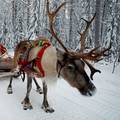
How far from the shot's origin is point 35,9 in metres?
27.3

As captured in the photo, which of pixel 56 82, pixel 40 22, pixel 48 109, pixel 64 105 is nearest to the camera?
pixel 56 82

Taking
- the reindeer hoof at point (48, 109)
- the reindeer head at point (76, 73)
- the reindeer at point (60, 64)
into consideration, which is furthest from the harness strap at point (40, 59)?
the reindeer hoof at point (48, 109)

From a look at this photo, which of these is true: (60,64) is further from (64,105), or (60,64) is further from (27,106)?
(64,105)

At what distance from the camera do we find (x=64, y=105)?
6.54 meters

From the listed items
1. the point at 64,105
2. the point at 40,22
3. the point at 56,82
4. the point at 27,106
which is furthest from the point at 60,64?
the point at 40,22

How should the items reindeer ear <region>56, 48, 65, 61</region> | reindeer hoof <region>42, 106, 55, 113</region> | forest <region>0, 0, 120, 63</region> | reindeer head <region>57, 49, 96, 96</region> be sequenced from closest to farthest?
reindeer head <region>57, 49, 96, 96</region> < reindeer ear <region>56, 48, 65, 61</region> < reindeer hoof <region>42, 106, 55, 113</region> < forest <region>0, 0, 120, 63</region>

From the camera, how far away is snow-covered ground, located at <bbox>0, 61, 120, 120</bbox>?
19.2 ft

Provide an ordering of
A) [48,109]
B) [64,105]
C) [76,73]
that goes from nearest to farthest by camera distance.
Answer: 1. [76,73]
2. [48,109]
3. [64,105]

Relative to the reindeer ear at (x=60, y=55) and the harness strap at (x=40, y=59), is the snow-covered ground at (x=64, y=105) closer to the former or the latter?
the harness strap at (x=40, y=59)

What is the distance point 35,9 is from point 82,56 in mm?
22898

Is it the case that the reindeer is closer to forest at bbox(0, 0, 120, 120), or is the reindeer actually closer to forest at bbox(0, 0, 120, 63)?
forest at bbox(0, 0, 120, 120)

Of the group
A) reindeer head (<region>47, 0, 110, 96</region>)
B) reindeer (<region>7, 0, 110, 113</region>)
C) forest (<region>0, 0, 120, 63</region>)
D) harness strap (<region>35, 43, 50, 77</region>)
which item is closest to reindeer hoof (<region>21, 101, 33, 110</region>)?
reindeer (<region>7, 0, 110, 113</region>)

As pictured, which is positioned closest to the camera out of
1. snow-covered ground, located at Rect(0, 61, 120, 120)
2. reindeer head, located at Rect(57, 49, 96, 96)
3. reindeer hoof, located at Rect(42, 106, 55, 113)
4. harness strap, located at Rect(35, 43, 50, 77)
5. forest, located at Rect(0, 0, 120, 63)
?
reindeer head, located at Rect(57, 49, 96, 96)

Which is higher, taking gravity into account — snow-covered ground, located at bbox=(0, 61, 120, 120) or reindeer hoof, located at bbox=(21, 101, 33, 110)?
reindeer hoof, located at bbox=(21, 101, 33, 110)
